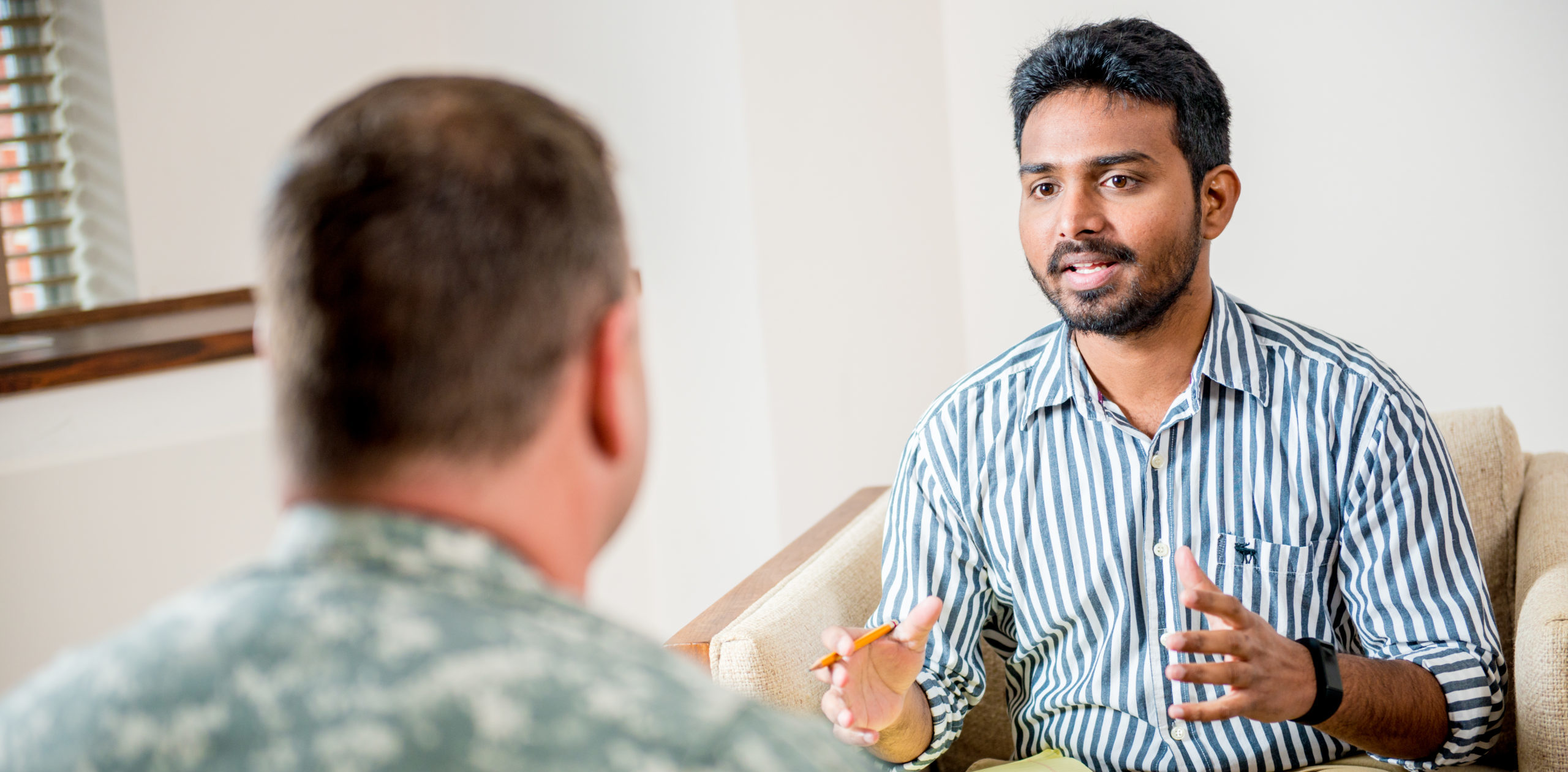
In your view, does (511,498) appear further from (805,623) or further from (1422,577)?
(1422,577)

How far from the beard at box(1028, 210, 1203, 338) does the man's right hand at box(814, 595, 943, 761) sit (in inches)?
15.7

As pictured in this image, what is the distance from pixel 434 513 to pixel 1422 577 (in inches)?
44.3

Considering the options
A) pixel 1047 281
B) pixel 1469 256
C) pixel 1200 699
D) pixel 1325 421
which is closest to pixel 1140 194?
pixel 1047 281

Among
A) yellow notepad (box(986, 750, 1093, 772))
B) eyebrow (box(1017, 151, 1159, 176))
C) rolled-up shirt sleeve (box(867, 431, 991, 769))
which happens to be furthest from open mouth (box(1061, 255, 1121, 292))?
yellow notepad (box(986, 750, 1093, 772))

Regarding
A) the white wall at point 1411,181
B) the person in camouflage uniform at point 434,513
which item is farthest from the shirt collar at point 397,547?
the white wall at point 1411,181

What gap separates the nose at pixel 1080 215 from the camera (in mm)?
1428

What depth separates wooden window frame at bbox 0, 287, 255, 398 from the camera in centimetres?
216

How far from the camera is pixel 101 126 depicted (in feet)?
8.77

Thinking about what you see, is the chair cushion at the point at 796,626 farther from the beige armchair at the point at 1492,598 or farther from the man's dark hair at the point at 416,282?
the man's dark hair at the point at 416,282

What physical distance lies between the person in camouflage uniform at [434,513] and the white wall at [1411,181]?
199 cm

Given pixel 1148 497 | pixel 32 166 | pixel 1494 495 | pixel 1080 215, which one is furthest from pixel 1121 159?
pixel 32 166

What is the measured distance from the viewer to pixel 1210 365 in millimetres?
1401

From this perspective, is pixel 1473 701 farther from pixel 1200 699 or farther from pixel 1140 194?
pixel 1140 194

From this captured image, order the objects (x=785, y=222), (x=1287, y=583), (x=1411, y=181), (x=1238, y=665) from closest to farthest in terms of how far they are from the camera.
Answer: (x=1238, y=665) → (x=1287, y=583) → (x=1411, y=181) → (x=785, y=222)
